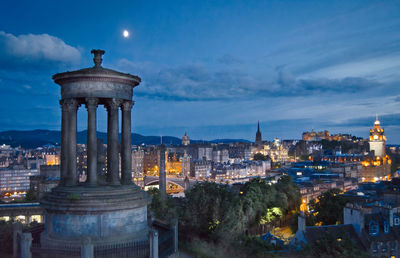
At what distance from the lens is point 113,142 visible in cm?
1927

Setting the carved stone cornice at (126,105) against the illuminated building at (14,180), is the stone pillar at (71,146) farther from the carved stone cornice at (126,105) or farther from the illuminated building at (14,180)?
the illuminated building at (14,180)

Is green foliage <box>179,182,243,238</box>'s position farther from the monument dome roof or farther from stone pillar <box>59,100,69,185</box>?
the monument dome roof

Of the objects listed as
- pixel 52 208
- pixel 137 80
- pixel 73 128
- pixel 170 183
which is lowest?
pixel 170 183

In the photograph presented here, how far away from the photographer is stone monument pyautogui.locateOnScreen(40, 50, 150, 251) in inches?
675

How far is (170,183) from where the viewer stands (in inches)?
5192

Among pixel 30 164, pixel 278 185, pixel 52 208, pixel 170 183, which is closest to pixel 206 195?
pixel 52 208

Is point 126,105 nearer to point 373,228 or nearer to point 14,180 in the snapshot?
point 373,228

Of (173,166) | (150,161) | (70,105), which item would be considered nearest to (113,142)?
(70,105)

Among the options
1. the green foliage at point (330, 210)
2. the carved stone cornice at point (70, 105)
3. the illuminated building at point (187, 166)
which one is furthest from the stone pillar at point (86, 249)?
the illuminated building at point (187, 166)

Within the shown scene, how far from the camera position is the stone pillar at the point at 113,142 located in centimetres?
1906

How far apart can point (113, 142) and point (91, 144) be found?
1.31m

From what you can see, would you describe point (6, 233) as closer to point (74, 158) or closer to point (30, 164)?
point (74, 158)

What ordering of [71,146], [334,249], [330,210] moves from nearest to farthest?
1. [71,146]
2. [334,249]
3. [330,210]

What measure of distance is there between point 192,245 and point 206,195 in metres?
14.1
